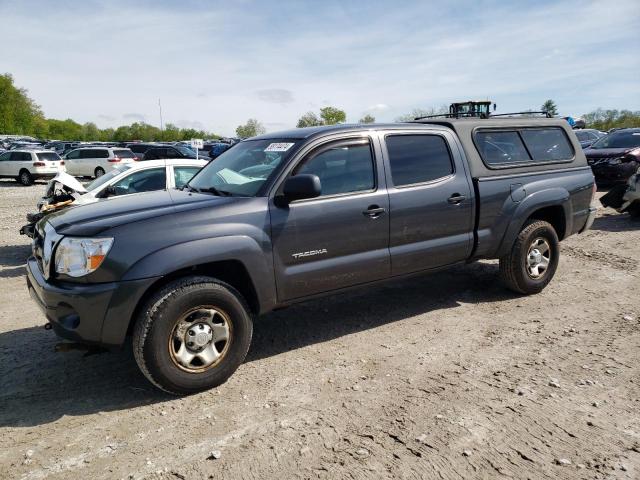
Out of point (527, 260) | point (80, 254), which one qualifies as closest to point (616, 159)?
point (527, 260)

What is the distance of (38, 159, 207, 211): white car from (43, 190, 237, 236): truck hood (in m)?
3.43

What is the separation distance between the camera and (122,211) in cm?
363

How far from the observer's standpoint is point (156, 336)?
3238 mm

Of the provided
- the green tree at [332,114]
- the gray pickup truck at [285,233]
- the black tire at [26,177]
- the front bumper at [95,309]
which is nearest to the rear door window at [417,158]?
the gray pickup truck at [285,233]

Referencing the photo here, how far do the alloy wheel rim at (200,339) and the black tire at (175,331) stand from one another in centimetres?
2

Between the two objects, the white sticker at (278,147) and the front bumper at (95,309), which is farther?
the white sticker at (278,147)

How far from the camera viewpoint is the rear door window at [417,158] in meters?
4.40

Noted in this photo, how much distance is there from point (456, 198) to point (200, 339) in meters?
2.70

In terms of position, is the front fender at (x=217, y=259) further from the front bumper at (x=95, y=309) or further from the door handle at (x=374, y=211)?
the door handle at (x=374, y=211)

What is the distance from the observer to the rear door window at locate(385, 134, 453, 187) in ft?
14.4

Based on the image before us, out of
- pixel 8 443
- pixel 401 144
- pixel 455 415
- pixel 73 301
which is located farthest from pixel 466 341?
pixel 8 443

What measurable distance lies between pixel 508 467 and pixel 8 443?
2.90 metres

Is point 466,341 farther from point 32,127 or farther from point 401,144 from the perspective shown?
point 32,127

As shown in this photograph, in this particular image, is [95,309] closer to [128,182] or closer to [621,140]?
[128,182]
